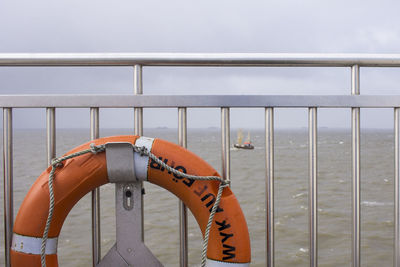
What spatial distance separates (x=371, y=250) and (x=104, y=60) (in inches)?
237

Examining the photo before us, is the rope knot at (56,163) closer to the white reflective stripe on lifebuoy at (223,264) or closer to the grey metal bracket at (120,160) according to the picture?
the grey metal bracket at (120,160)

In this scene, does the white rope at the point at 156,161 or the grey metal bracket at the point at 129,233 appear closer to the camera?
the white rope at the point at 156,161

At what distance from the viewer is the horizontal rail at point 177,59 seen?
1.36m

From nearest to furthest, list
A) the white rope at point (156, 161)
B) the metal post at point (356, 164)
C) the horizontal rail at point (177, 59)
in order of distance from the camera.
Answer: the white rope at point (156, 161) < the horizontal rail at point (177, 59) < the metal post at point (356, 164)

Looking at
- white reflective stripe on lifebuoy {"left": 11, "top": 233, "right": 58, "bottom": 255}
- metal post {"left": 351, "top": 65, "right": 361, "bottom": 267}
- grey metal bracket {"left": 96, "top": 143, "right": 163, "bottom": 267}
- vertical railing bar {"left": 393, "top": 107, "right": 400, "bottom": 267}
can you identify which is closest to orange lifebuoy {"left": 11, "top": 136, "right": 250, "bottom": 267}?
white reflective stripe on lifebuoy {"left": 11, "top": 233, "right": 58, "bottom": 255}

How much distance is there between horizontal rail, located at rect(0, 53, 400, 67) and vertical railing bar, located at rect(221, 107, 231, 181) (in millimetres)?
203

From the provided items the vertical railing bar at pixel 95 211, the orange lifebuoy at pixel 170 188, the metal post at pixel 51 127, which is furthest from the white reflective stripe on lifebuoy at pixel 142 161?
the metal post at pixel 51 127

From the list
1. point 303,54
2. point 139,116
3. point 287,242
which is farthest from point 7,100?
point 287,242

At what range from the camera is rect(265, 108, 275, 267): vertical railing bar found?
1419mm

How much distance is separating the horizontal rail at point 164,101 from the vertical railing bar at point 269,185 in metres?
0.07

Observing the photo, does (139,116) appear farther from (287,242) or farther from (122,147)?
(287,242)

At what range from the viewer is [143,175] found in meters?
1.30

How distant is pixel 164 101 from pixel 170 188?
0.34 meters

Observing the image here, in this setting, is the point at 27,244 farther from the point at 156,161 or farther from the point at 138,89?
the point at 138,89
